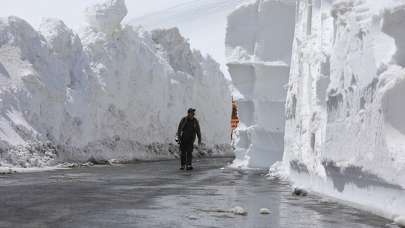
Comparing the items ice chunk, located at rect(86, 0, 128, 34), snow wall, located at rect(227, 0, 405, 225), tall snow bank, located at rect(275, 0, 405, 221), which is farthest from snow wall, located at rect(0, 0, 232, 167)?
tall snow bank, located at rect(275, 0, 405, 221)

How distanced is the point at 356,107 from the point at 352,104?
0.21 meters

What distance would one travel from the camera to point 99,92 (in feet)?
85.3

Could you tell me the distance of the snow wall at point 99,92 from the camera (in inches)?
782

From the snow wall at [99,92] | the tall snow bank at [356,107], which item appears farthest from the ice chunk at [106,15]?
the tall snow bank at [356,107]

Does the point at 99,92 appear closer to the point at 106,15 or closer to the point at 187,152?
the point at 106,15

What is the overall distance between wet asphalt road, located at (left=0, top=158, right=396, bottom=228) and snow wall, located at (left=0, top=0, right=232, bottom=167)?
652 cm

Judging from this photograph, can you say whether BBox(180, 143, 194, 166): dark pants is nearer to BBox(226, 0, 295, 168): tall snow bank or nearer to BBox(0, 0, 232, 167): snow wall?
BBox(226, 0, 295, 168): tall snow bank

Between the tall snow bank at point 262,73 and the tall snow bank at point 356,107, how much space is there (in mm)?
6671

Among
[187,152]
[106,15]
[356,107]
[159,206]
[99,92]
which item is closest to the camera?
[159,206]

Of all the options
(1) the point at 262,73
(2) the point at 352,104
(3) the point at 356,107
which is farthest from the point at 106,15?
(3) the point at 356,107

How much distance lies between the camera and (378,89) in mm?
8078

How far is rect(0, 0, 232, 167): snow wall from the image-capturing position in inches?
782

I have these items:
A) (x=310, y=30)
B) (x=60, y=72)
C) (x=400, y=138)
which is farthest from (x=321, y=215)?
(x=60, y=72)

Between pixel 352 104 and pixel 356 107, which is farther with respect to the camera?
pixel 352 104
